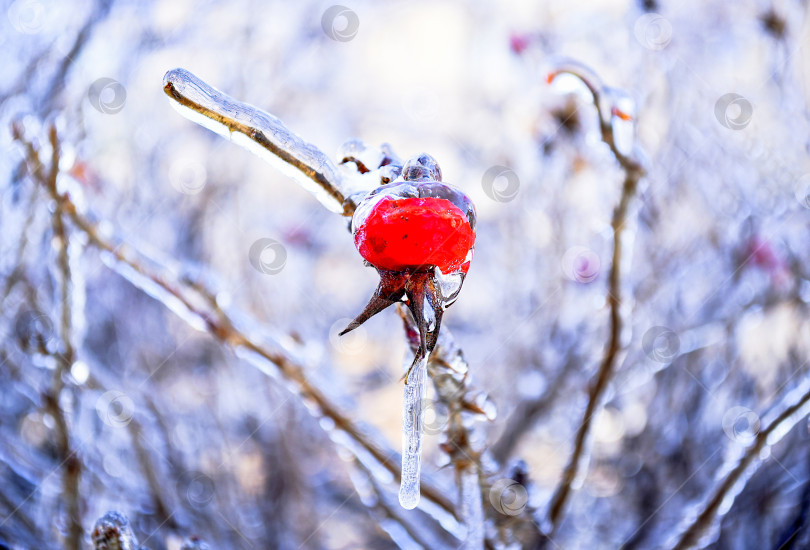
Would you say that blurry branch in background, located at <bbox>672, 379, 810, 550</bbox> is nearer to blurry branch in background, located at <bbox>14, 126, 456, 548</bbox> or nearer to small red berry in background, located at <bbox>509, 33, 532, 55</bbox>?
blurry branch in background, located at <bbox>14, 126, 456, 548</bbox>

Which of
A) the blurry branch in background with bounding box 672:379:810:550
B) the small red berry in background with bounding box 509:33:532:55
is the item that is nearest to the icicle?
the blurry branch in background with bounding box 672:379:810:550

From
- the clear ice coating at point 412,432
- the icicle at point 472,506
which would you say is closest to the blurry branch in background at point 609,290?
the icicle at point 472,506

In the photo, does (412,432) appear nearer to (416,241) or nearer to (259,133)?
(416,241)

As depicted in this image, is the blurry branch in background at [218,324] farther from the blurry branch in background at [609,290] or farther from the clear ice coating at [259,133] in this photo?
the clear ice coating at [259,133]

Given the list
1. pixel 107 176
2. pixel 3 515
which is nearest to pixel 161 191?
pixel 107 176

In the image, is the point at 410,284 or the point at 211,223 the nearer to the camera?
the point at 410,284

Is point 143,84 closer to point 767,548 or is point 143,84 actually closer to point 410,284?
point 410,284

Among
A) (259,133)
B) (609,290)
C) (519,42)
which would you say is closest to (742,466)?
(609,290)
